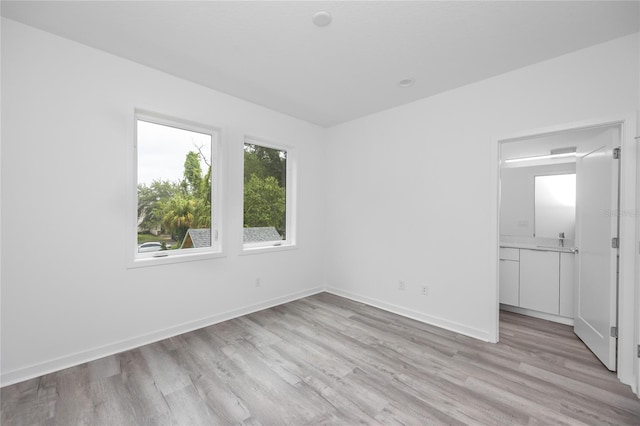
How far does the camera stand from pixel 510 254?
3658mm

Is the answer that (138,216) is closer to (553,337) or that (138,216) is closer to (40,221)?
(40,221)

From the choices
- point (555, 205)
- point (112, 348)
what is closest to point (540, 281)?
point (555, 205)

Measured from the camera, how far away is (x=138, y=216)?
2789mm

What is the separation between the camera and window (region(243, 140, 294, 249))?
3.71m

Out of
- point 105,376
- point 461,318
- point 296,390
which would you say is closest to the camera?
point 296,390

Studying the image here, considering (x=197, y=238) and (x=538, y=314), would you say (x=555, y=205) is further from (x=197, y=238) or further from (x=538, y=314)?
(x=197, y=238)

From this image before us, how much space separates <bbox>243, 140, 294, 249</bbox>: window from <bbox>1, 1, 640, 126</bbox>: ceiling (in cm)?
110

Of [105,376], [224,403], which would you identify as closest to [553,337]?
[224,403]

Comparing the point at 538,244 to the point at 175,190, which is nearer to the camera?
the point at 175,190

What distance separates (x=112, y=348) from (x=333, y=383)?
2.08 meters

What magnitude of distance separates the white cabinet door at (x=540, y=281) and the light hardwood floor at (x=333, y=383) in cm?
44

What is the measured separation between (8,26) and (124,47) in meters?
0.73

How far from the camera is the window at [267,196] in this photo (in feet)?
12.2

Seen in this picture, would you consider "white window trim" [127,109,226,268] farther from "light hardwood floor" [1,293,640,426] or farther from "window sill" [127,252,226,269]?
"light hardwood floor" [1,293,640,426]
